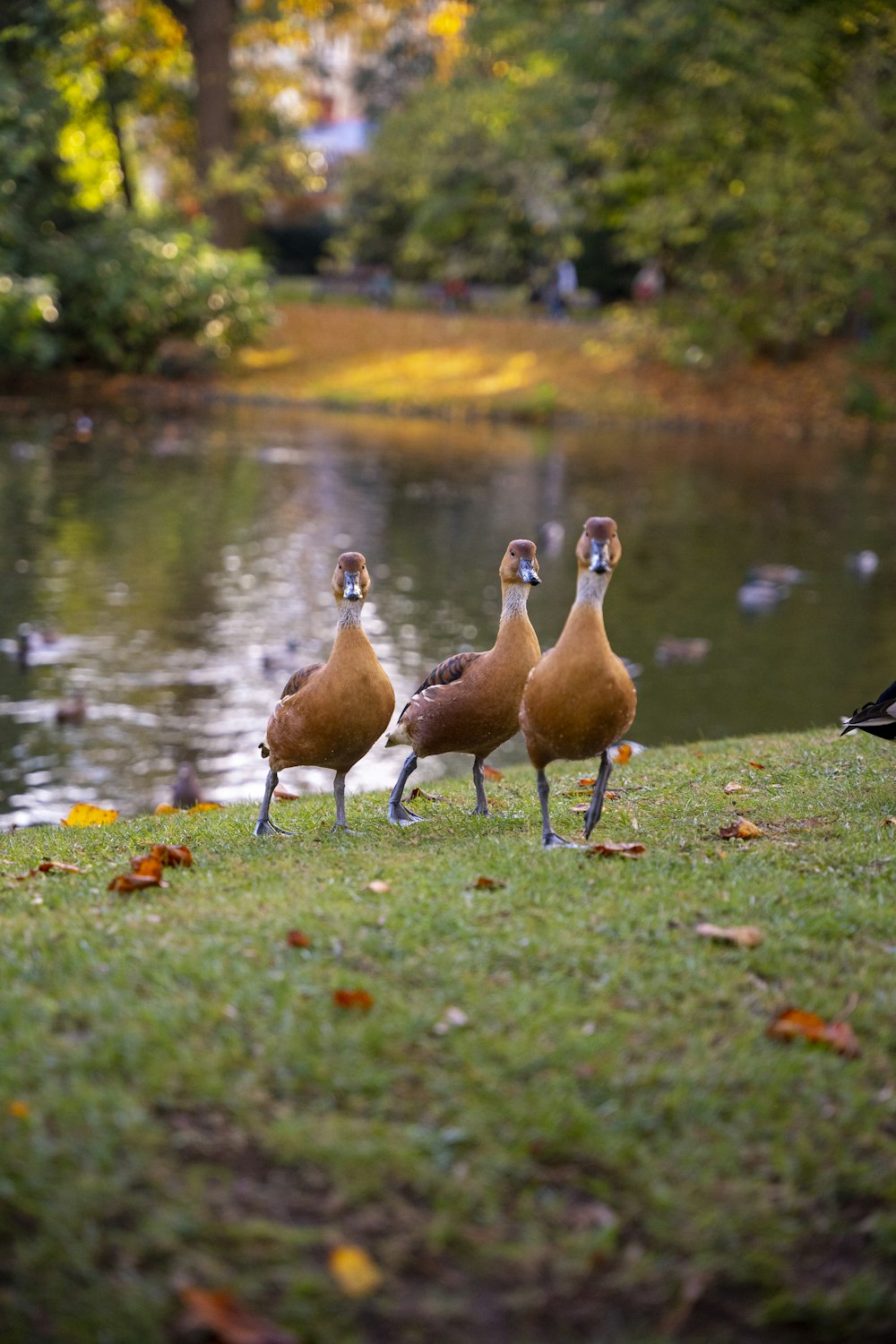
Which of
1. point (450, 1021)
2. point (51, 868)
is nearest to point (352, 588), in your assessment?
point (51, 868)

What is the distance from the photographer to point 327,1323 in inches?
125

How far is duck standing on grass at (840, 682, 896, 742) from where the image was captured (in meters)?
6.75

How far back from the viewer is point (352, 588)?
245 inches

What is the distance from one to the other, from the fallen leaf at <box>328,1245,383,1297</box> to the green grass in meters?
0.03

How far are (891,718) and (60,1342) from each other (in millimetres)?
4939

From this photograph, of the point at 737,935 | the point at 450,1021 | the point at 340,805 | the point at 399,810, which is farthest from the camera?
the point at 399,810

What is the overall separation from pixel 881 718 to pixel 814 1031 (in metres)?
2.95

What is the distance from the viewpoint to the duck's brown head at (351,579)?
6.21 m

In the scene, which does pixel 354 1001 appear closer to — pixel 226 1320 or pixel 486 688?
pixel 226 1320

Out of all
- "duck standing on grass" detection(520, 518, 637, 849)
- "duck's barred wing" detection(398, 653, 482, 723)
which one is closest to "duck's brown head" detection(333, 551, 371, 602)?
"duck's barred wing" detection(398, 653, 482, 723)

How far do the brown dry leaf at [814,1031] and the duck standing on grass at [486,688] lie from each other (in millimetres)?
2366

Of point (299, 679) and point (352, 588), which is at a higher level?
point (352, 588)

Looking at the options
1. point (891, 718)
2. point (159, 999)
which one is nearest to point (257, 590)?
point (891, 718)

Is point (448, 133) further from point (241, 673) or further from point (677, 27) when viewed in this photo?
point (241, 673)
